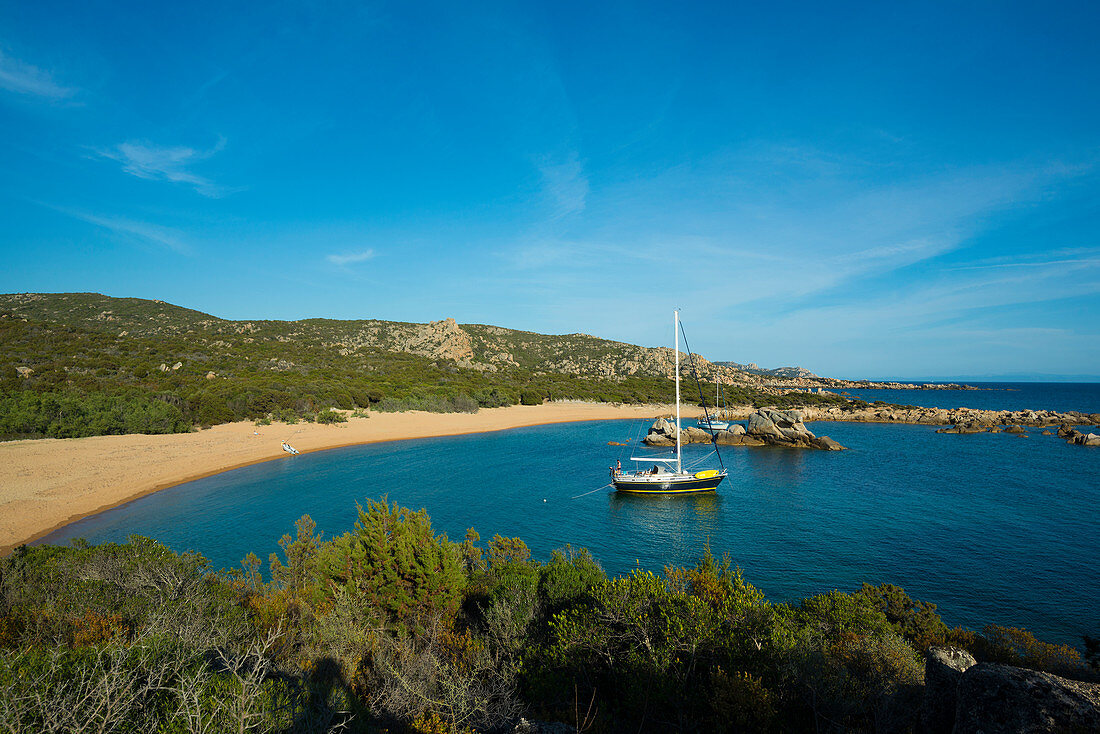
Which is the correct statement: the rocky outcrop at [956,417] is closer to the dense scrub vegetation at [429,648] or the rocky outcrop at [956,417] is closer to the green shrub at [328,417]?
the dense scrub vegetation at [429,648]

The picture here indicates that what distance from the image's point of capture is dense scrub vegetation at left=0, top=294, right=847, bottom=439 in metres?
33.2

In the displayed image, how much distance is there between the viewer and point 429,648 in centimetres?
791

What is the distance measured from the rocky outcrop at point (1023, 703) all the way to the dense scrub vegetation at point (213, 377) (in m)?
42.4

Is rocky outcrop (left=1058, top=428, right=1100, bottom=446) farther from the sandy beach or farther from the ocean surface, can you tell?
the sandy beach

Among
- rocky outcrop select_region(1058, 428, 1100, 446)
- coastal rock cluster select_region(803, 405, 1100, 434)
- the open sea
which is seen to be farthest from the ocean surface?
the open sea

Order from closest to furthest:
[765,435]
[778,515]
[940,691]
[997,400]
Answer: [940,691] < [778,515] < [765,435] < [997,400]

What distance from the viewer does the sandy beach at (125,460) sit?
20188 mm

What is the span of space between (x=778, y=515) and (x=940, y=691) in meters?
19.7

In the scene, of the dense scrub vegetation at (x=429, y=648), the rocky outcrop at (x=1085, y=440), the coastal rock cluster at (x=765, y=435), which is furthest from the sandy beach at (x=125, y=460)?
the rocky outcrop at (x=1085, y=440)

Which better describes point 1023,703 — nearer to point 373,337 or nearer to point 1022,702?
point 1022,702

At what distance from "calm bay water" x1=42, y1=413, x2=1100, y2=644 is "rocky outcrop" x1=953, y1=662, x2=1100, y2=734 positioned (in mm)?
11074

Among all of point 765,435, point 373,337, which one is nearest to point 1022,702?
point 765,435

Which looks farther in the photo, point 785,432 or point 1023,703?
point 785,432

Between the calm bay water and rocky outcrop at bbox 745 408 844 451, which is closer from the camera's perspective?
the calm bay water
